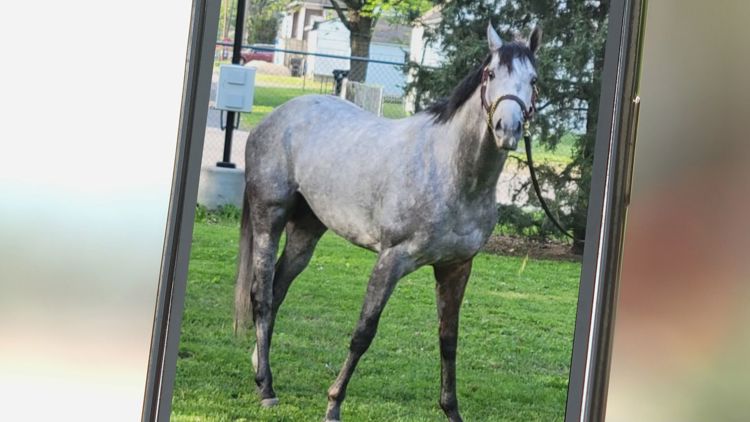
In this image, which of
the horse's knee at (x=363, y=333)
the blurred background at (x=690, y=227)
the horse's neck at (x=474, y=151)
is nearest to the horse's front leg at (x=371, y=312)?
the horse's knee at (x=363, y=333)

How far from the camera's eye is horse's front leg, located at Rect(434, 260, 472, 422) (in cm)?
288

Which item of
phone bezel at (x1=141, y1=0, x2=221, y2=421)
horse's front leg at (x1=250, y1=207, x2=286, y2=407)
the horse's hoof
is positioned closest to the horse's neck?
horse's front leg at (x1=250, y1=207, x2=286, y2=407)

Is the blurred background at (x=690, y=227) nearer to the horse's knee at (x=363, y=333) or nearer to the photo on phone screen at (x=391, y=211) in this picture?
the photo on phone screen at (x=391, y=211)

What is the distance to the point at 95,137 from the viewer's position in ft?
8.96

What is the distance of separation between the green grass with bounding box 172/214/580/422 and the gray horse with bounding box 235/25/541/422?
32 mm

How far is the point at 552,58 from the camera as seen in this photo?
2.84m

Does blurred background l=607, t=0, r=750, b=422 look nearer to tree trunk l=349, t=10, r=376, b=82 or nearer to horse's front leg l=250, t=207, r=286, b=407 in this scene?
tree trunk l=349, t=10, r=376, b=82

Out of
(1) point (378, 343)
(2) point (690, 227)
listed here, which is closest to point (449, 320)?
(1) point (378, 343)

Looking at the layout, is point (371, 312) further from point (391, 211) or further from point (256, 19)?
point (256, 19)

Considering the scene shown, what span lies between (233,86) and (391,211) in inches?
21.4

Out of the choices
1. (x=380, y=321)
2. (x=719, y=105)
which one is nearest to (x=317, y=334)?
(x=380, y=321)

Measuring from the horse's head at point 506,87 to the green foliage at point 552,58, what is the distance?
29mm

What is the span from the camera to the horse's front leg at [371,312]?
113 inches

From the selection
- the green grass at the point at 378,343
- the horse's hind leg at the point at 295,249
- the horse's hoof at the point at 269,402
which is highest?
the horse's hind leg at the point at 295,249
